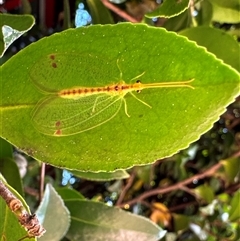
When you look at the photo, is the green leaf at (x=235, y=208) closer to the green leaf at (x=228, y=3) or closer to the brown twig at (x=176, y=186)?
the brown twig at (x=176, y=186)

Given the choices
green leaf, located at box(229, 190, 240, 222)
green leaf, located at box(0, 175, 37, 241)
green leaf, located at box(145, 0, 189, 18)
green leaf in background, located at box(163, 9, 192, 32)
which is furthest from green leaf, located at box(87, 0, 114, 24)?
green leaf, located at box(229, 190, 240, 222)

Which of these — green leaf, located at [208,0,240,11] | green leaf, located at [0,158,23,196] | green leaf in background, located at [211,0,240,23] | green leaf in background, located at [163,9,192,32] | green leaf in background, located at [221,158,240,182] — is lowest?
green leaf in background, located at [221,158,240,182]

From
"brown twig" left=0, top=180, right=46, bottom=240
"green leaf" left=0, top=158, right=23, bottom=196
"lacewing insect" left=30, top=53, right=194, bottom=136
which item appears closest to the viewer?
"brown twig" left=0, top=180, right=46, bottom=240

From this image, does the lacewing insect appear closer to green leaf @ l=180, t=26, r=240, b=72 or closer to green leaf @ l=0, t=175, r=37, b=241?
green leaf @ l=0, t=175, r=37, b=241

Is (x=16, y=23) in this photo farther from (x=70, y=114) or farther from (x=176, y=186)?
(x=176, y=186)

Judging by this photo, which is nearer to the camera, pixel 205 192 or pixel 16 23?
pixel 16 23

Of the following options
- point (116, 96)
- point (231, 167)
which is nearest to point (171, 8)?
point (116, 96)
